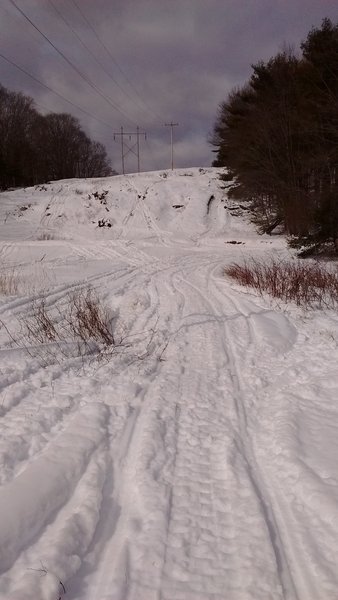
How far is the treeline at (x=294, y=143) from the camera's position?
1509 centimetres

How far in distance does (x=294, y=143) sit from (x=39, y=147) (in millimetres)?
39823

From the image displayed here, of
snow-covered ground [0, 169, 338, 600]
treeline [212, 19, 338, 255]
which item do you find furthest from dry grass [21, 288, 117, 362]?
treeline [212, 19, 338, 255]

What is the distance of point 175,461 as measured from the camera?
9.04 feet

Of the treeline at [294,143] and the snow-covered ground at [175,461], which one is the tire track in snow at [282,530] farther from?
the treeline at [294,143]

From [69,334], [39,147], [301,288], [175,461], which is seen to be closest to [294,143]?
[301,288]

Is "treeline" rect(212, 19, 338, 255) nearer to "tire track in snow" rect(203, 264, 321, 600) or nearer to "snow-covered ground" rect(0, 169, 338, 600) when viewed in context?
"snow-covered ground" rect(0, 169, 338, 600)

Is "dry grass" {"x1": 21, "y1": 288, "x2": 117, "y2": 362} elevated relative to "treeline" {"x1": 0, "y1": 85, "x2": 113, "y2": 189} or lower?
lower

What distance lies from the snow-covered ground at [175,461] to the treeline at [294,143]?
1098 cm

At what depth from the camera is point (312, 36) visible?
15.9 meters

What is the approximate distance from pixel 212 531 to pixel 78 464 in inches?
41.1

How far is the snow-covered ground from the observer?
1.87 m

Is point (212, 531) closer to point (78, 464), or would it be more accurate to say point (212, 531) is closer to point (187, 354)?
point (78, 464)

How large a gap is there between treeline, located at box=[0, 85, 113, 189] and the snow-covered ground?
4068cm

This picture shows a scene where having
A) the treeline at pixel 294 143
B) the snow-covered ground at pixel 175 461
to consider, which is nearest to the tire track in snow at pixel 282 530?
the snow-covered ground at pixel 175 461
